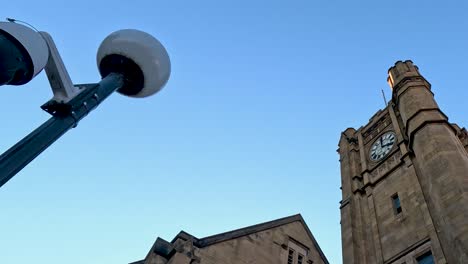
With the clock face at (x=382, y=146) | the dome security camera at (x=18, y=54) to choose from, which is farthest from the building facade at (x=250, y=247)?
the dome security camera at (x=18, y=54)

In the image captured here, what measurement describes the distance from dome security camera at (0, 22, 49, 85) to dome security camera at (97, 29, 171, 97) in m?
1.22

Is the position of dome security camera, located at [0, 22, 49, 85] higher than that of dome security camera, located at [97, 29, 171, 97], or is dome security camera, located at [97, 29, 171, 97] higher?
dome security camera, located at [97, 29, 171, 97]

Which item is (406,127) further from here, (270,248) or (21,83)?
(21,83)

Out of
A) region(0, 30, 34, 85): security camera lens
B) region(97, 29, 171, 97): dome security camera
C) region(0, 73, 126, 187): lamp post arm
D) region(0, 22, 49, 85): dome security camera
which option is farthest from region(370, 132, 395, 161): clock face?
region(0, 30, 34, 85): security camera lens

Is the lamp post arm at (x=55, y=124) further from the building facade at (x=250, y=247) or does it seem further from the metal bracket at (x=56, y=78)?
the building facade at (x=250, y=247)

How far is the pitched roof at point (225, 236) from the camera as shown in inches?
603

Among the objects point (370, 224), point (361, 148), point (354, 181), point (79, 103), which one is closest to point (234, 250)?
point (370, 224)

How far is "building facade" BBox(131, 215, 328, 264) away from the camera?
15352 millimetres

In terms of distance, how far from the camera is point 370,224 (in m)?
21.2

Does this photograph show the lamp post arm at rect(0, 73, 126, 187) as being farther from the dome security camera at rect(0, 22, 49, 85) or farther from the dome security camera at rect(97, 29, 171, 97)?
the dome security camera at rect(0, 22, 49, 85)

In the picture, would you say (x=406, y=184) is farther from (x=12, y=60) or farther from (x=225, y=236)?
(x=12, y=60)

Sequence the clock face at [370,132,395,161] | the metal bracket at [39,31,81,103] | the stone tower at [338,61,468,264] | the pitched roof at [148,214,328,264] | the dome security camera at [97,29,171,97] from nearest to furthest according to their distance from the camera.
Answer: the metal bracket at [39,31,81,103], the dome security camera at [97,29,171,97], the pitched roof at [148,214,328,264], the stone tower at [338,61,468,264], the clock face at [370,132,395,161]

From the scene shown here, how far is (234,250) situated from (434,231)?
314 inches

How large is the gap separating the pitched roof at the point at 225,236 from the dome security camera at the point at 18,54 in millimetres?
11933
